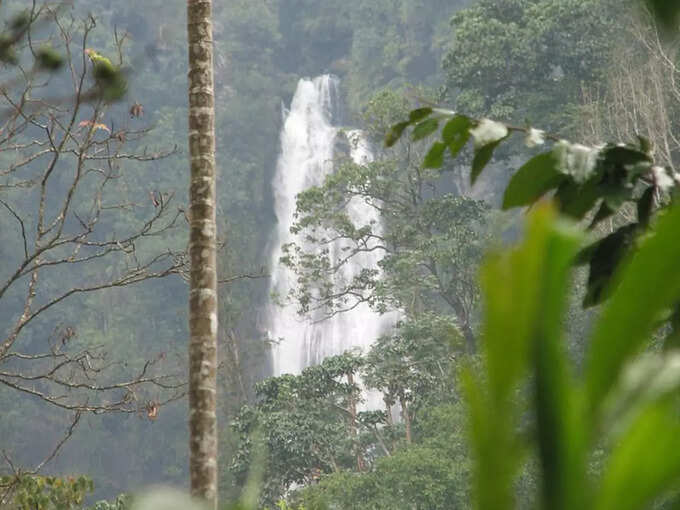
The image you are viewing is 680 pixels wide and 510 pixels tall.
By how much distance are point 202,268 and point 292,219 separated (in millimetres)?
24435

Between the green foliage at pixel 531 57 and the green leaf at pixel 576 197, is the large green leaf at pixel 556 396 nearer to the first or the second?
the green leaf at pixel 576 197

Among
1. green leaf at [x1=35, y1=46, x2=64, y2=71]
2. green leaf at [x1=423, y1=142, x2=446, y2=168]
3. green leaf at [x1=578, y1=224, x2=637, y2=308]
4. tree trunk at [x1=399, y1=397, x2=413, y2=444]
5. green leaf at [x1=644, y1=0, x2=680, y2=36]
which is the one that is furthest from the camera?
tree trunk at [x1=399, y1=397, x2=413, y2=444]

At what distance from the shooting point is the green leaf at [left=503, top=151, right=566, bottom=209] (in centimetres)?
112

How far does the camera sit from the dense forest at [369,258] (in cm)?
35

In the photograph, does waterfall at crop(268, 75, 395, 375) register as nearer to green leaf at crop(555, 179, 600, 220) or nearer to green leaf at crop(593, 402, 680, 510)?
green leaf at crop(555, 179, 600, 220)

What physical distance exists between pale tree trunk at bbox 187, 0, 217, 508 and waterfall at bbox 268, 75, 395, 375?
18.3m

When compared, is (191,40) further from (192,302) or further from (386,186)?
(386,186)

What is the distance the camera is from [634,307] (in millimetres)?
363

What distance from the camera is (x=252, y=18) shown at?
33.0 metres

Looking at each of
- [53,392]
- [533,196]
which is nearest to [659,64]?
[533,196]

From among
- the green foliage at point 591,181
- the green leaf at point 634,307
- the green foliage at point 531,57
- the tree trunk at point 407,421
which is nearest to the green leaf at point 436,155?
the green foliage at point 591,181

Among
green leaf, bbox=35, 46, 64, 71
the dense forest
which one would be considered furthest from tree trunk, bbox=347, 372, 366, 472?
green leaf, bbox=35, 46, 64, 71

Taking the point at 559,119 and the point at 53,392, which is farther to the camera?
the point at 53,392

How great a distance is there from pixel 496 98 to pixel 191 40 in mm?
16001
